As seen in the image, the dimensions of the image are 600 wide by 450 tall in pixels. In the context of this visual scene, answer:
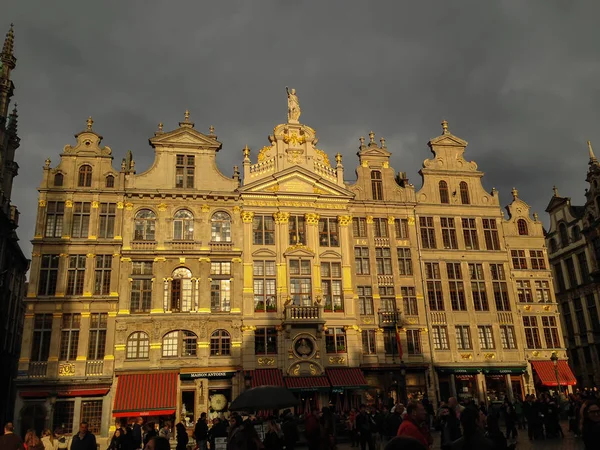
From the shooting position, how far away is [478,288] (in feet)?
132

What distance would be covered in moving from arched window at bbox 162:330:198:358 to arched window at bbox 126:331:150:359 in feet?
3.65

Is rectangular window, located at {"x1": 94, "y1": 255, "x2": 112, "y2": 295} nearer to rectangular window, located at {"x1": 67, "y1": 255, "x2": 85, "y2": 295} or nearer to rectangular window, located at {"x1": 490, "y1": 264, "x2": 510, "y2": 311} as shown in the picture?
rectangular window, located at {"x1": 67, "y1": 255, "x2": 85, "y2": 295}

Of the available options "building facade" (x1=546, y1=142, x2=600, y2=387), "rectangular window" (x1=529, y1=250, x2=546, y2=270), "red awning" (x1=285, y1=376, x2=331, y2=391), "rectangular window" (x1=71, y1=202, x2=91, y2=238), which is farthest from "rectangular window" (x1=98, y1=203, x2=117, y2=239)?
"building facade" (x1=546, y1=142, x2=600, y2=387)

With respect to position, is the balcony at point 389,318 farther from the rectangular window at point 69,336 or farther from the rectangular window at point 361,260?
the rectangular window at point 69,336

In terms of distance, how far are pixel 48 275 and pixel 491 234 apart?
32.4 meters

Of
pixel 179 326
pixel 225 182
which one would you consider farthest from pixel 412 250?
pixel 179 326

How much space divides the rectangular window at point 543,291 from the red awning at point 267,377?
69.7 ft

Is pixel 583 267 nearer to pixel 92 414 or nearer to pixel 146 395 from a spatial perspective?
pixel 146 395

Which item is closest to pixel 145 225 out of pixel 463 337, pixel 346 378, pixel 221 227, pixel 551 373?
pixel 221 227

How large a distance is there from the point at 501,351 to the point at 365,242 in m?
12.6

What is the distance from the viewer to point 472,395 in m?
37.5

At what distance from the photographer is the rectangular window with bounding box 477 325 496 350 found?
3881cm

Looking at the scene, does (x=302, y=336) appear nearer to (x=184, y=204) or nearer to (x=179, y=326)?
(x=179, y=326)

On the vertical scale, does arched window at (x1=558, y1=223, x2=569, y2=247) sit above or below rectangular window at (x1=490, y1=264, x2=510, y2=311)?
above
